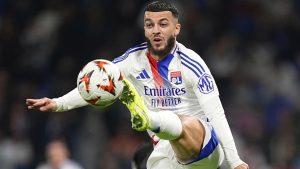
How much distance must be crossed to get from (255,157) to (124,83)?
575cm

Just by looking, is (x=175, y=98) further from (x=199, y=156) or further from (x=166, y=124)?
(x=166, y=124)

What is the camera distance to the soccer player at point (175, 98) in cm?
670

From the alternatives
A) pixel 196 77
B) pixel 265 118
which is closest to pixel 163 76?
pixel 196 77

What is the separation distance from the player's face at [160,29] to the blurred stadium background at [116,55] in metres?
4.77

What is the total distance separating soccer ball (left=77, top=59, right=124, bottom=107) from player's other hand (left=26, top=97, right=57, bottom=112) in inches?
18.4

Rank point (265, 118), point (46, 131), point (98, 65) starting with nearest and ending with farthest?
1. point (98, 65)
2. point (46, 131)
3. point (265, 118)

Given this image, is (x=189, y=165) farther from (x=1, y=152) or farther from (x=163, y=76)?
(x=1, y=152)

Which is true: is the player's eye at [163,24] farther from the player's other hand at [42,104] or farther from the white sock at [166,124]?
the player's other hand at [42,104]

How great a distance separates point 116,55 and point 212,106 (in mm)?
5657

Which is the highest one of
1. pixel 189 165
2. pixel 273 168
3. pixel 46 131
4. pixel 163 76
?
pixel 163 76

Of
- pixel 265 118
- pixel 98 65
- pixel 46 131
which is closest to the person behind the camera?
pixel 98 65

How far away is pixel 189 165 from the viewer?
6.91 m

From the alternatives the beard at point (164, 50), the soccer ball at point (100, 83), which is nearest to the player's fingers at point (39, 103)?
the soccer ball at point (100, 83)

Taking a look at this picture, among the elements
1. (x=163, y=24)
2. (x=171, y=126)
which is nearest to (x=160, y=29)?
(x=163, y=24)
